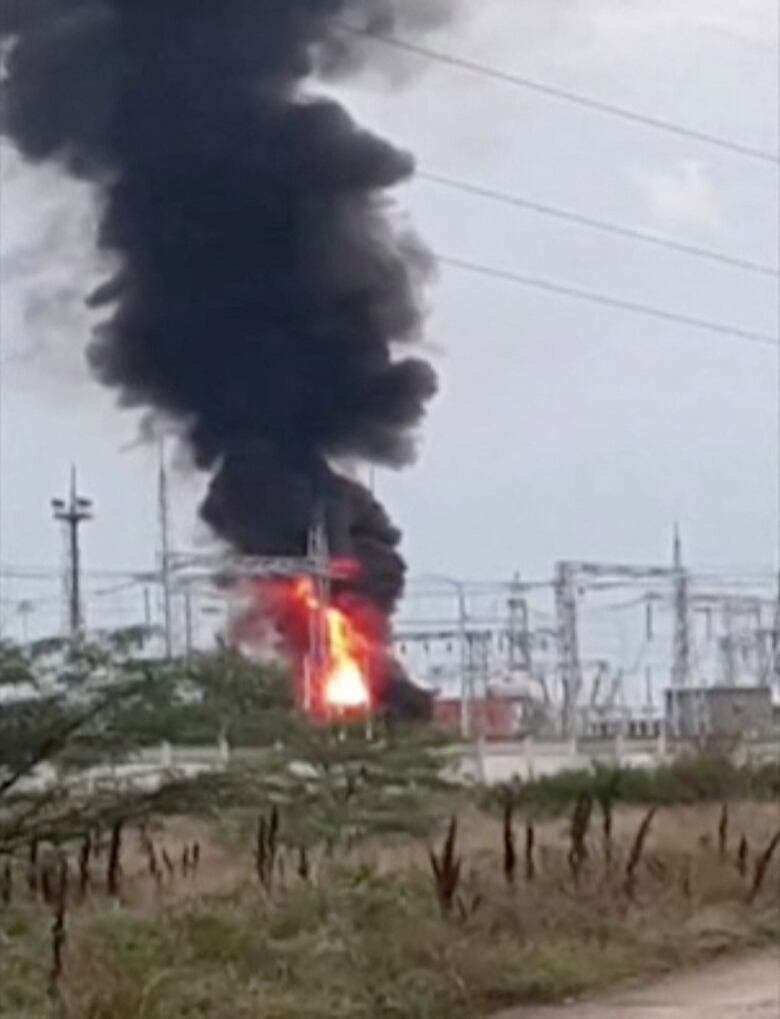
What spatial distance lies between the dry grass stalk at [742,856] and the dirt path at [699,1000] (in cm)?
560

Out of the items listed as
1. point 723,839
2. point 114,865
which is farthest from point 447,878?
point 723,839

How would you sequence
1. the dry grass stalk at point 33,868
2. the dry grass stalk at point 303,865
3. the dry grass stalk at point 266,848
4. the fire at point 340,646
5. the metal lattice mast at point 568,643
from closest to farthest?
the dry grass stalk at point 33,868 → the dry grass stalk at point 266,848 → the dry grass stalk at point 303,865 → the fire at point 340,646 → the metal lattice mast at point 568,643

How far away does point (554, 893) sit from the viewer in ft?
78.1

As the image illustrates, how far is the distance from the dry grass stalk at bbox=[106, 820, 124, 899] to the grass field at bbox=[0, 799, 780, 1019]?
199 mm

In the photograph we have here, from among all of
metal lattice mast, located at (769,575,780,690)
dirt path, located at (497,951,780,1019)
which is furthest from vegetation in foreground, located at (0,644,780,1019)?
metal lattice mast, located at (769,575,780,690)

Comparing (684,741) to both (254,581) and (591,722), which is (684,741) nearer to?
(254,581)

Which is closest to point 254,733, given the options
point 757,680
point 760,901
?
point 760,901

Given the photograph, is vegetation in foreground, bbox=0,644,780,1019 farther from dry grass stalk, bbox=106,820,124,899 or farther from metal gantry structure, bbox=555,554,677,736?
metal gantry structure, bbox=555,554,677,736

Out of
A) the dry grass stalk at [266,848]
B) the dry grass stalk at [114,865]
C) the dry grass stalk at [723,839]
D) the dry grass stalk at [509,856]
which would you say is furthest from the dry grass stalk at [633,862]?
the dry grass stalk at [114,865]

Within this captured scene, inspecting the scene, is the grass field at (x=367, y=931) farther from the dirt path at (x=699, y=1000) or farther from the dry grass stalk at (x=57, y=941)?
the dirt path at (x=699, y=1000)

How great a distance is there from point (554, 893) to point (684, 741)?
3204 cm

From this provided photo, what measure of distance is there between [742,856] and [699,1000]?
29.2 feet

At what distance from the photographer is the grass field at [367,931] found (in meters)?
16.4

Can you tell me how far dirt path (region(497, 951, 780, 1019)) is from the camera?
18000 millimetres
